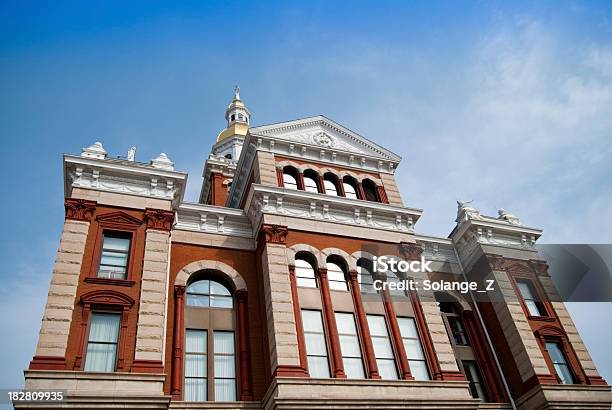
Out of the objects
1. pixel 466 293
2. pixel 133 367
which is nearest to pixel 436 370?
pixel 466 293

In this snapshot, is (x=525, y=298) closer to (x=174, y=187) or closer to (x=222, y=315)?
(x=222, y=315)

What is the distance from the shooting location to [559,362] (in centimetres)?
2262

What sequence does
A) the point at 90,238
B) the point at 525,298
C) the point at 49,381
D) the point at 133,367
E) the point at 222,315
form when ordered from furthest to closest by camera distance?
the point at 525,298
the point at 222,315
the point at 90,238
the point at 133,367
the point at 49,381

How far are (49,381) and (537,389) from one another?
18238mm

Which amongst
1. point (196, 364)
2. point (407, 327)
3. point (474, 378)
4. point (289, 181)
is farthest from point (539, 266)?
point (196, 364)

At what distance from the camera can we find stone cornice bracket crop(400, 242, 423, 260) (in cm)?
2312

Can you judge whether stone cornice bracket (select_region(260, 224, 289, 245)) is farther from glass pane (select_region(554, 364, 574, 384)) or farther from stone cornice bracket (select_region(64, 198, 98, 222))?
glass pane (select_region(554, 364, 574, 384))

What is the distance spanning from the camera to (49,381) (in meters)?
14.8

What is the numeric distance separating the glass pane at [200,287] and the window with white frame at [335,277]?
507 cm

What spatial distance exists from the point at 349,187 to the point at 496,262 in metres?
8.20

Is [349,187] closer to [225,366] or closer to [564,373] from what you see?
[225,366]

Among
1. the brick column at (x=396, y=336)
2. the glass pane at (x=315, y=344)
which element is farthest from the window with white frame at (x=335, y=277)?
the glass pane at (x=315, y=344)

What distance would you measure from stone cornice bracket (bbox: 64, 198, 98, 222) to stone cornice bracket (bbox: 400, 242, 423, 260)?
527 inches

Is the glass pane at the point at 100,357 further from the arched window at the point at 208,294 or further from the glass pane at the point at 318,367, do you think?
the glass pane at the point at 318,367
